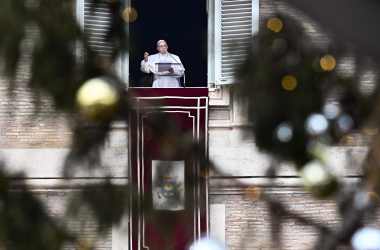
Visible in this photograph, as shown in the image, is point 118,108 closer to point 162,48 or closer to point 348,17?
point 348,17

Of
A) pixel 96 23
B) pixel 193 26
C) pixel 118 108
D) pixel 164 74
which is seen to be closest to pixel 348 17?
pixel 118 108

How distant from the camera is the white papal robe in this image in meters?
10.2

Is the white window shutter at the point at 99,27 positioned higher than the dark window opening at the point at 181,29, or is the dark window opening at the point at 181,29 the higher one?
the dark window opening at the point at 181,29

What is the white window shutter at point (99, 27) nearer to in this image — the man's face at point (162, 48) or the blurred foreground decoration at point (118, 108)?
the blurred foreground decoration at point (118, 108)

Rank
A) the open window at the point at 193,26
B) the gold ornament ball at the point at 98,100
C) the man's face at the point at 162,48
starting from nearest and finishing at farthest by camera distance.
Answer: the gold ornament ball at the point at 98,100 < the open window at the point at 193,26 < the man's face at the point at 162,48

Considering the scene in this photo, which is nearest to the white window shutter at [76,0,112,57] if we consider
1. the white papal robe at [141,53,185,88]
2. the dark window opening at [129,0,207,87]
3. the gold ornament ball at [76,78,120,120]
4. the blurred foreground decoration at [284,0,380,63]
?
the gold ornament ball at [76,78,120,120]

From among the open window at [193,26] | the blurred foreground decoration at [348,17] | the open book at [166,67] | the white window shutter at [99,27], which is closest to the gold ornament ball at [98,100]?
the white window shutter at [99,27]

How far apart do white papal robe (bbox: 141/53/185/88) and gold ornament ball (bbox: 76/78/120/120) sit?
24.9 feet

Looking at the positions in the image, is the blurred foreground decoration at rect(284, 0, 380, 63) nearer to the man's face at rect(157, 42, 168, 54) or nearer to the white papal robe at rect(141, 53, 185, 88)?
the white papal robe at rect(141, 53, 185, 88)

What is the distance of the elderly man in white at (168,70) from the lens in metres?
10.3

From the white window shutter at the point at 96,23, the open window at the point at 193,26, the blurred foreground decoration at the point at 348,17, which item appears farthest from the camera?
the open window at the point at 193,26

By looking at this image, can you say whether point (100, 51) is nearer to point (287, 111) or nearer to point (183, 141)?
point (183, 141)

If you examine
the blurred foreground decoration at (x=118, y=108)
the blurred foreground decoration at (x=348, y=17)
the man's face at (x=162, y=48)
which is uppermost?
the man's face at (x=162, y=48)

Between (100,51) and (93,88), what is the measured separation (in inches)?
7.0
